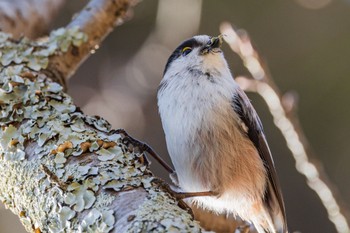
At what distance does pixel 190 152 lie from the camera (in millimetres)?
2215

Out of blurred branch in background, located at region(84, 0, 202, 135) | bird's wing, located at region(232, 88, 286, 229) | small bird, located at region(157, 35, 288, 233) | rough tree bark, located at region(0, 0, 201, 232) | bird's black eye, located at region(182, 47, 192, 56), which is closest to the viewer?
rough tree bark, located at region(0, 0, 201, 232)

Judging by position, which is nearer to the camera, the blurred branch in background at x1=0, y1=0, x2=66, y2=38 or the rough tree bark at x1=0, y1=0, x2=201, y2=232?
the rough tree bark at x1=0, y1=0, x2=201, y2=232

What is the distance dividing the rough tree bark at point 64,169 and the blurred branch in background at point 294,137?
0.51 metres

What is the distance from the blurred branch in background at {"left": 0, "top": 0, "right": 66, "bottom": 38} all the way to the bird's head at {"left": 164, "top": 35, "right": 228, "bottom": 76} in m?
0.64

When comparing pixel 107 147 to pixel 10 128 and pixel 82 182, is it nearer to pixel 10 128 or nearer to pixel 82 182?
pixel 82 182

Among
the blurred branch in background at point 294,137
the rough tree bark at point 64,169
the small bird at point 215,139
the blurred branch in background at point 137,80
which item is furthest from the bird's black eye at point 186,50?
the blurred branch in background at point 137,80

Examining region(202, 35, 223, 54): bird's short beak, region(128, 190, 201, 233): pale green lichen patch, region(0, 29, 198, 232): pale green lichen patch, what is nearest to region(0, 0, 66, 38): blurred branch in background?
region(0, 29, 198, 232): pale green lichen patch

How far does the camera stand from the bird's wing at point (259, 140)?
2.38 m

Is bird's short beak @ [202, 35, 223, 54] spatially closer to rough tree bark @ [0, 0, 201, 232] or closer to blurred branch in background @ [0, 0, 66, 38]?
rough tree bark @ [0, 0, 201, 232]

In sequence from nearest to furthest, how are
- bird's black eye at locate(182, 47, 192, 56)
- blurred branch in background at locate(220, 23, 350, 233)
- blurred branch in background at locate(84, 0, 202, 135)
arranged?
1. blurred branch in background at locate(220, 23, 350, 233)
2. bird's black eye at locate(182, 47, 192, 56)
3. blurred branch in background at locate(84, 0, 202, 135)

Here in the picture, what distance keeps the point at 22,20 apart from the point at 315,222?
2.56 metres

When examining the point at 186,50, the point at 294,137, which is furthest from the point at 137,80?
the point at 294,137

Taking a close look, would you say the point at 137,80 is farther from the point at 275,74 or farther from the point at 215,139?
the point at 215,139

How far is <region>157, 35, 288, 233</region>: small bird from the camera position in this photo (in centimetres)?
222
